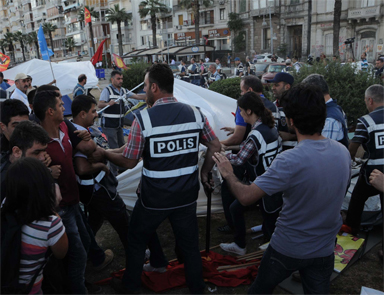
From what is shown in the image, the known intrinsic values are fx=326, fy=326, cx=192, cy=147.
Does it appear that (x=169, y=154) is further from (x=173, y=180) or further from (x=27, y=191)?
(x=27, y=191)

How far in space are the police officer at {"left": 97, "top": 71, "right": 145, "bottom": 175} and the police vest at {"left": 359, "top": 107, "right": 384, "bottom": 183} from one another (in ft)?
14.9

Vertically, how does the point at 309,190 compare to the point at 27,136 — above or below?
below

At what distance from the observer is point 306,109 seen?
197 cm

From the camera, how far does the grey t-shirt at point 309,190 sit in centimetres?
193

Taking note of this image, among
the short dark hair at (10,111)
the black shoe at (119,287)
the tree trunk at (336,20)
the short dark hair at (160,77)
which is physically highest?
the tree trunk at (336,20)

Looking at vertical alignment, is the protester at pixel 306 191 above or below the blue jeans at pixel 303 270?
above

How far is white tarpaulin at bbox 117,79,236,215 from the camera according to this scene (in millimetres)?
4871

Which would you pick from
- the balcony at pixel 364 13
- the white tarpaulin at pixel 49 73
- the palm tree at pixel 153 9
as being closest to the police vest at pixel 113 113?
the white tarpaulin at pixel 49 73

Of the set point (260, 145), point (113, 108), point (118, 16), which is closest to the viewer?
point (260, 145)

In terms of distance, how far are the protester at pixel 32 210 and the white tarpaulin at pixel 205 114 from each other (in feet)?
9.65

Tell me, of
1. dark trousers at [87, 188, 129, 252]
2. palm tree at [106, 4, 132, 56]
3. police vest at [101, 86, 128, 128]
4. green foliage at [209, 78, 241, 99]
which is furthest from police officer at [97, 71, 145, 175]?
palm tree at [106, 4, 132, 56]

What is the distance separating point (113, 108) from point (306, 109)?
5.16m

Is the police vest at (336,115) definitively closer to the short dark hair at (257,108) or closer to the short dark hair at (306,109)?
the short dark hair at (257,108)

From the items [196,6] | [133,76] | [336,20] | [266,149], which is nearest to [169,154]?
[266,149]
